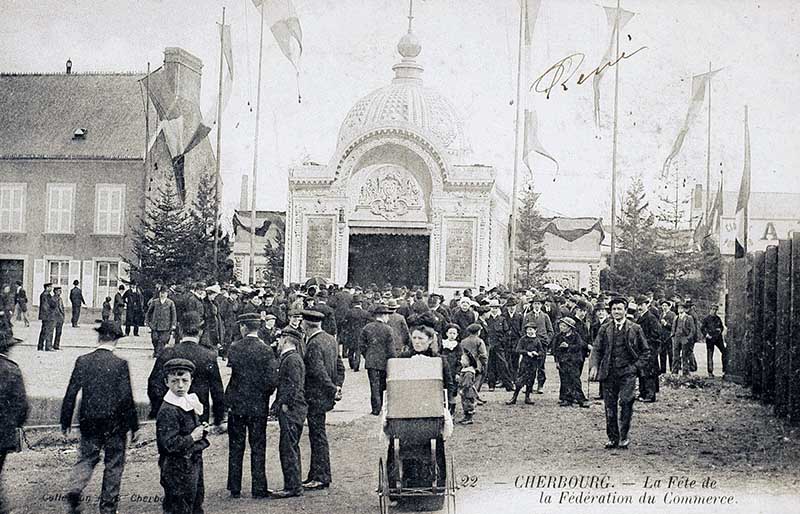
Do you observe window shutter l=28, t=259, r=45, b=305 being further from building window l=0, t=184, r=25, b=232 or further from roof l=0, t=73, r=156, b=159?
roof l=0, t=73, r=156, b=159

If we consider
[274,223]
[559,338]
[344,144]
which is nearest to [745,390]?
[559,338]

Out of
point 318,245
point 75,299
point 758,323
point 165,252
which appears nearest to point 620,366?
point 758,323

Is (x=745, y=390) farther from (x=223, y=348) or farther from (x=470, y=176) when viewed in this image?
(x=470, y=176)

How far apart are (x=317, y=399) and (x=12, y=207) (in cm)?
1604

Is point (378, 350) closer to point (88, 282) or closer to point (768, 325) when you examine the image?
point (768, 325)

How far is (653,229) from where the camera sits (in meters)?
25.1

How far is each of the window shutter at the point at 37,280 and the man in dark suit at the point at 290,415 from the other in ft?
48.3

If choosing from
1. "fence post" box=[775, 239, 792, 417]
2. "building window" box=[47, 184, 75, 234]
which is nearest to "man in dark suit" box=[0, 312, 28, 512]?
"fence post" box=[775, 239, 792, 417]

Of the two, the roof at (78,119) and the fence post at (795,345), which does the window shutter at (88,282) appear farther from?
the fence post at (795,345)

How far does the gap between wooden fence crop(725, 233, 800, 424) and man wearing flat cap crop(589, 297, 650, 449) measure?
7.47 ft

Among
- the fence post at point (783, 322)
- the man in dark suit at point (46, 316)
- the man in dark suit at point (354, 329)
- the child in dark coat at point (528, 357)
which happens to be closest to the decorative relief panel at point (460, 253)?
the man in dark suit at point (354, 329)

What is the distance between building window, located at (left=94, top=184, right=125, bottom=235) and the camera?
917 inches

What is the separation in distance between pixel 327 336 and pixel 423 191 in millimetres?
20135

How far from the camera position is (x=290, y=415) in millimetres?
7438
